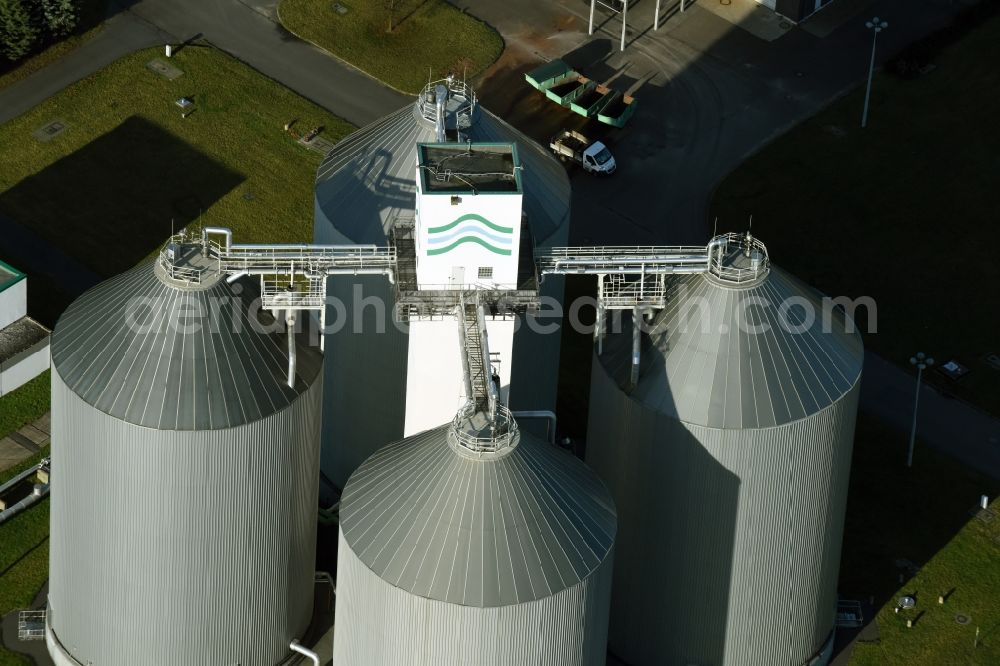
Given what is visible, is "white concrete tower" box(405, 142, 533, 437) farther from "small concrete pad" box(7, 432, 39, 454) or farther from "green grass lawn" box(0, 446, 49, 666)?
"small concrete pad" box(7, 432, 39, 454)

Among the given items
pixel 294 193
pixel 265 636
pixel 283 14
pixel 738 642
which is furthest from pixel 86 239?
pixel 738 642

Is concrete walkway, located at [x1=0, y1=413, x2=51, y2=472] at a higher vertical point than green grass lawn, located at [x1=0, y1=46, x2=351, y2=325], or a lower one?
lower

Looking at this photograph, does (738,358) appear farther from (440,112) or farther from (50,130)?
(50,130)

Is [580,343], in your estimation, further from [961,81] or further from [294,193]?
[961,81]

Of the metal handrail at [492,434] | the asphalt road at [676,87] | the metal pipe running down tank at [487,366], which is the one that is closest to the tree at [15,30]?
the asphalt road at [676,87]

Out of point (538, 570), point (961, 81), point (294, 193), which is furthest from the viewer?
point (961, 81)

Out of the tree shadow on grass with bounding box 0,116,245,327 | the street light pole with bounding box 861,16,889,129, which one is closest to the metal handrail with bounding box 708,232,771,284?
the tree shadow on grass with bounding box 0,116,245,327
